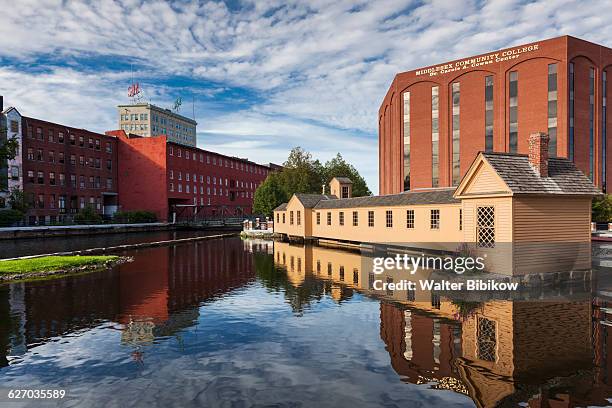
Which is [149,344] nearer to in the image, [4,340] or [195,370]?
[195,370]

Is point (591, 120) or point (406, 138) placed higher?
point (591, 120)

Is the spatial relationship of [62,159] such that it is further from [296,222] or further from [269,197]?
[296,222]

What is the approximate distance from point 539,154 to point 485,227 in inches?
173

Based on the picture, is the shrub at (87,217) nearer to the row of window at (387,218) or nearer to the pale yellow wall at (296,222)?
the pale yellow wall at (296,222)

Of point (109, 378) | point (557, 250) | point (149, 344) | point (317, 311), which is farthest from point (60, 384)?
point (557, 250)

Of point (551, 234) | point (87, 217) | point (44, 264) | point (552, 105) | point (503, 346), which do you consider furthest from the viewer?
point (87, 217)

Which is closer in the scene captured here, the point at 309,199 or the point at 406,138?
the point at 309,199

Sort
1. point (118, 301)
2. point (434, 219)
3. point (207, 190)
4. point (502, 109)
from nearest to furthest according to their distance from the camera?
point (118, 301) → point (434, 219) → point (502, 109) → point (207, 190)

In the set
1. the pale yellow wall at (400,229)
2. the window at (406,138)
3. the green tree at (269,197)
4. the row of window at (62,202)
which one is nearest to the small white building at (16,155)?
the row of window at (62,202)

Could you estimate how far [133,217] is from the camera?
2862 inches

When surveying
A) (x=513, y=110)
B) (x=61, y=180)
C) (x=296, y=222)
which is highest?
(x=513, y=110)

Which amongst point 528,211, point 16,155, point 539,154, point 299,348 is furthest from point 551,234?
point 16,155

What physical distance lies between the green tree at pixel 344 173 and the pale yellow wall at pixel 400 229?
1378 inches

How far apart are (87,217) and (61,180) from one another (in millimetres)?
9186
